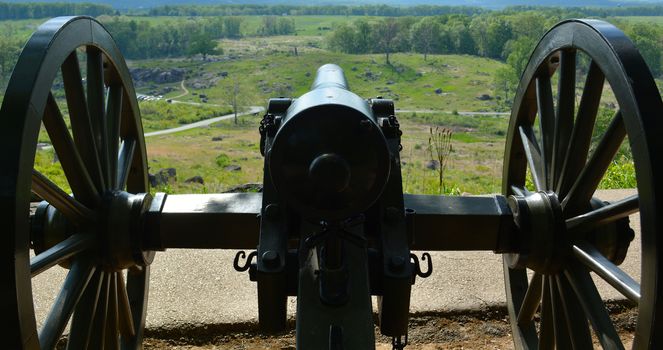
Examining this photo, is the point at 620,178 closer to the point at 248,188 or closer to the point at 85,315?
the point at 248,188

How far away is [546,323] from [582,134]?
85 centimetres

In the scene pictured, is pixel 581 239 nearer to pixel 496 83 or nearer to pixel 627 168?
pixel 627 168

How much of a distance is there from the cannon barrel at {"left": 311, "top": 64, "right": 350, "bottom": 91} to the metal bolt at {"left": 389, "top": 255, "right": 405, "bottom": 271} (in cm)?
76

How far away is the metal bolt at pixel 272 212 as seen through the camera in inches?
97.2

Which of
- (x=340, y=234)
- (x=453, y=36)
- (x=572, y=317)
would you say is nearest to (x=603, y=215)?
(x=572, y=317)

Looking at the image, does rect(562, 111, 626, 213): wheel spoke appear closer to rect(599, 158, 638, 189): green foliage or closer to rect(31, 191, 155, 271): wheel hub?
rect(31, 191, 155, 271): wheel hub

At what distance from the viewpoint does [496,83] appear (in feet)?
122

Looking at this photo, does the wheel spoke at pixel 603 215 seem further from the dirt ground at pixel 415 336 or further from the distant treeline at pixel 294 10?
the distant treeline at pixel 294 10

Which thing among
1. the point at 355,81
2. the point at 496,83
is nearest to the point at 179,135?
the point at 355,81

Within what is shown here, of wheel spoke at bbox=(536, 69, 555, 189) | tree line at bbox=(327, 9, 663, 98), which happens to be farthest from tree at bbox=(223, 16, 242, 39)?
wheel spoke at bbox=(536, 69, 555, 189)

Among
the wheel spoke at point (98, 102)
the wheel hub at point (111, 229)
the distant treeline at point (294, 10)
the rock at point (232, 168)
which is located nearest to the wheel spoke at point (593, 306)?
the wheel hub at point (111, 229)

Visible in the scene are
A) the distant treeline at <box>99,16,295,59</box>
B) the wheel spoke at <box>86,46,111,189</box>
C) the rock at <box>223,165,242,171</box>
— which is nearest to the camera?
the wheel spoke at <box>86,46,111,189</box>

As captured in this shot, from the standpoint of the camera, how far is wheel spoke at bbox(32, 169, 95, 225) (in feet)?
7.40

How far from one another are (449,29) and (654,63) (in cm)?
2409
